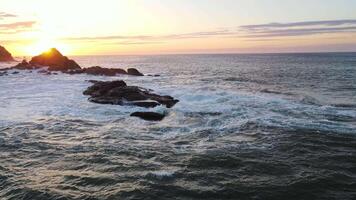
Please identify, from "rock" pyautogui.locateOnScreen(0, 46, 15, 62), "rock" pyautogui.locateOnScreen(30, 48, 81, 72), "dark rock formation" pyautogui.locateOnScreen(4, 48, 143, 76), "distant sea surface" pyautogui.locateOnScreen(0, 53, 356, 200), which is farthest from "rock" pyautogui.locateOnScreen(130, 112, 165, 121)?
"rock" pyautogui.locateOnScreen(0, 46, 15, 62)

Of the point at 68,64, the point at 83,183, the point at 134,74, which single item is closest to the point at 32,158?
the point at 83,183

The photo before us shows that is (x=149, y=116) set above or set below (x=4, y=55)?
below

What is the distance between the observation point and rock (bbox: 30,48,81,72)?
83.2 metres

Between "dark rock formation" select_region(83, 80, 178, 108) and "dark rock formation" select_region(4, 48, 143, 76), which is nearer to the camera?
"dark rock formation" select_region(83, 80, 178, 108)

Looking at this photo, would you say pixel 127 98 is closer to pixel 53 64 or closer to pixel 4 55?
pixel 53 64

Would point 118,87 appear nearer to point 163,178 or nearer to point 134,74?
point 163,178

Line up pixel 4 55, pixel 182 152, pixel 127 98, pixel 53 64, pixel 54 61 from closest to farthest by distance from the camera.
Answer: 1. pixel 182 152
2. pixel 127 98
3. pixel 53 64
4. pixel 54 61
5. pixel 4 55

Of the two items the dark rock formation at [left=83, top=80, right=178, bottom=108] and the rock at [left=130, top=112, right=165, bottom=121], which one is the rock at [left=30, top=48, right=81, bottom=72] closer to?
the dark rock formation at [left=83, top=80, right=178, bottom=108]

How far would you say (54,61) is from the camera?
8619 cm

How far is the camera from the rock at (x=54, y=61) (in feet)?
273

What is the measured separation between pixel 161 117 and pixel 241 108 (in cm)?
668

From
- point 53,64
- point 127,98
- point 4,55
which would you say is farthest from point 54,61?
point 4,55

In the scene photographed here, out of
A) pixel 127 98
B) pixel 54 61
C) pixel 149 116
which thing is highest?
pixel 54 61

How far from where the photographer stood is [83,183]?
14.3m
